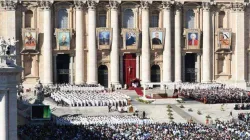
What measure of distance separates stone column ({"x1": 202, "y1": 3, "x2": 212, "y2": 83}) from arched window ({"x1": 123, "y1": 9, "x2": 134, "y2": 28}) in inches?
511

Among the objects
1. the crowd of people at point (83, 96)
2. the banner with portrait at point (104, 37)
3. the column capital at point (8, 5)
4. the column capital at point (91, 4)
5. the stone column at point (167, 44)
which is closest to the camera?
the crowd of people at point (83, 96)

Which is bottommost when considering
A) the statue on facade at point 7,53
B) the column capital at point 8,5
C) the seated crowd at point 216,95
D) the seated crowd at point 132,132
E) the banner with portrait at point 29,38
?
the seated crowd at point 132,132

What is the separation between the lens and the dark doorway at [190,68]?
10593cm

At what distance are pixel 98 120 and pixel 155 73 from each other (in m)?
41.9

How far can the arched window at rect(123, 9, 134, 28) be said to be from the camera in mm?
103000

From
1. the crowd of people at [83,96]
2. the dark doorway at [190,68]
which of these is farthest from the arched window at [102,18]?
the dark doorway at [190,68]

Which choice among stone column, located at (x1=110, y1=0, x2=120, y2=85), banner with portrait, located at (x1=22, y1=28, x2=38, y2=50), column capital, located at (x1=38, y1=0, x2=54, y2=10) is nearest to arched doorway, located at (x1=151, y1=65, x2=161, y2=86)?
stone column, located at (x1=110, y1=0, x2=120, y2=85)

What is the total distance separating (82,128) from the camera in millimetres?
56250

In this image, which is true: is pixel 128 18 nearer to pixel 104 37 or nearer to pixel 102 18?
pixel 102 18

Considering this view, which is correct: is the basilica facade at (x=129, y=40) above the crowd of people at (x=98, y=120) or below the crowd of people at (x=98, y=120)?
above

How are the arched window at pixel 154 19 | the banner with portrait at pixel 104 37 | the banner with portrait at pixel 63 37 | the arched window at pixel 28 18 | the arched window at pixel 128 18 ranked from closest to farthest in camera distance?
the banner with portrait at pixel 63 37 < the arched window at pixel 28 18 < the banner with portrait at pixel 104 37 < the arched window at pixel 128 18 < the arched window at pixel 154 19

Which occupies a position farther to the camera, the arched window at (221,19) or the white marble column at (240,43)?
the arched window at (221,19)

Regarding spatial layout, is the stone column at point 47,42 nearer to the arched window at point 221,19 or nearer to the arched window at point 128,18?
the arched window at point 128,18

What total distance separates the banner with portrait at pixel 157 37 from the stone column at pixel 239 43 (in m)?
13.8
